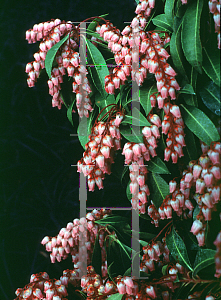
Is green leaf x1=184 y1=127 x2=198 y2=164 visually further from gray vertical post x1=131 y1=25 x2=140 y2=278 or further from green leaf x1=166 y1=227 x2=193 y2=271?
green leaf x1=166 y1=227 x2=193 y2=271

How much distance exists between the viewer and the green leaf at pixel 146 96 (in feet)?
3.69

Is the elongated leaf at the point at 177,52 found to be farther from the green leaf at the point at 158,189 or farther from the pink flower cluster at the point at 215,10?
the green leaf at the point at 158,189

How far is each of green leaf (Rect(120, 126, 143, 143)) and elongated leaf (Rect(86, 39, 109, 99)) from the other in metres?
0.21

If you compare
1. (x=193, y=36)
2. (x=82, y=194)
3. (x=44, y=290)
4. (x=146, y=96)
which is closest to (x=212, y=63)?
(x=193, y=36)

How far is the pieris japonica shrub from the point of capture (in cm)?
104

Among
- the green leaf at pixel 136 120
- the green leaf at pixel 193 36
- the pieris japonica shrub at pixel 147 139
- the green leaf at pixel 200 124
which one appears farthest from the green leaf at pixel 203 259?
the green leaf at pixel 193 36

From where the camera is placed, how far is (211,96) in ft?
3.54

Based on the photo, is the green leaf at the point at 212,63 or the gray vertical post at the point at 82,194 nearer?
the green leaf at the point at 212,63

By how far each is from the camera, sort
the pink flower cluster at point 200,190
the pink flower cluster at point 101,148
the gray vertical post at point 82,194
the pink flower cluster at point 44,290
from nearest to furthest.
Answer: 1. the pink flower cluster at point 200,190
2. the pink flower cluster at point 101,148
3. the pink flower cluster at point 44,290
4. the gray vertical post at point 82,194

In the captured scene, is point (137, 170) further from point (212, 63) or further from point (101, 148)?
point (212, 63)

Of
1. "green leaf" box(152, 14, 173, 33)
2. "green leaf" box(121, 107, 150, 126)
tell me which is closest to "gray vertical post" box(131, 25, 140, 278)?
"green leaf" box(121, 107, 150, 126)

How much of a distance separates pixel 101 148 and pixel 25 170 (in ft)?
1.49

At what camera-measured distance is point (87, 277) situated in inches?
48.7

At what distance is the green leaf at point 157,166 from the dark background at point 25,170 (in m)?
0.35
